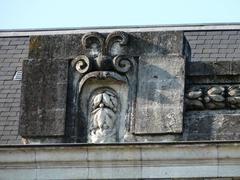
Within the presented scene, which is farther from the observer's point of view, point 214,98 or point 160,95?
point 160,95

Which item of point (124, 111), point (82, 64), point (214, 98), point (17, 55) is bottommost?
point (124, 111)

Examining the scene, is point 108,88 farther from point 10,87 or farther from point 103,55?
point 10,87

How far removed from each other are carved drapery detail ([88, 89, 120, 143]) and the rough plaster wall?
121 inches

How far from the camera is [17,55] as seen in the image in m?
42.7

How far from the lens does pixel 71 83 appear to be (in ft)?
117

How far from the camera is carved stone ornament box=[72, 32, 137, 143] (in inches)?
1385

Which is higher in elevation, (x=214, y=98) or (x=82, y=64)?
(x=82, y=64)

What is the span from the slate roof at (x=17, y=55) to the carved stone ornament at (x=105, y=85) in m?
3.24

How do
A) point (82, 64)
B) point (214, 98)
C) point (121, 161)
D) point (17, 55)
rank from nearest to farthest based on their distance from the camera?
point (121, 161) → point (214, 98) → point (82, 64) → point (17, 55)

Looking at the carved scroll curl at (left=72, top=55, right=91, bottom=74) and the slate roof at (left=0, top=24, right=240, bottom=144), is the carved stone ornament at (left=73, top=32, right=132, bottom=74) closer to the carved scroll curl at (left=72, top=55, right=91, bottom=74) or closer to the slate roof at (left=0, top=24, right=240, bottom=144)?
the carved scroll curl at (left=72, top=55, right=91, bottom=74)

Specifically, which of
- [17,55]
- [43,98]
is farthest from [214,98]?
[17,55]

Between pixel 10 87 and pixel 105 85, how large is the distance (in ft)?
18.8

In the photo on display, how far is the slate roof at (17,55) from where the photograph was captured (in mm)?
39250

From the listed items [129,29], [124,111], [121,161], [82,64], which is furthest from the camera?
[129,29]
